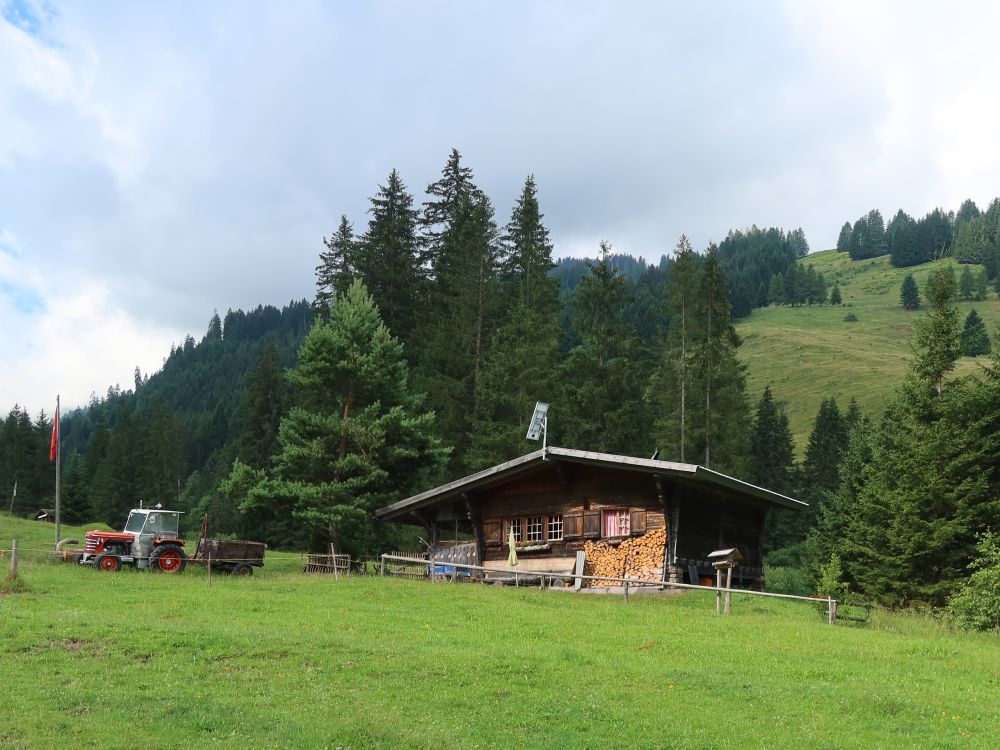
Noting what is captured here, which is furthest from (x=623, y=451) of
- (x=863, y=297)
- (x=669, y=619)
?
(x=863, y=297)

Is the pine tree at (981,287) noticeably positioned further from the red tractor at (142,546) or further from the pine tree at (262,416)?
the red tractor at (142,546)

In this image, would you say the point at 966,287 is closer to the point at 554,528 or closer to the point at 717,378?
the point at 717,378

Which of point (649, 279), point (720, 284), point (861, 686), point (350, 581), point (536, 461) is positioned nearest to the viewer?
point (861, 686)

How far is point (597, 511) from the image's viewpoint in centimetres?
3061

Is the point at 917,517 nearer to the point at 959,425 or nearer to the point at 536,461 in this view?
the point at 959,425

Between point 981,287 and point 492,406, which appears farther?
point 981,287

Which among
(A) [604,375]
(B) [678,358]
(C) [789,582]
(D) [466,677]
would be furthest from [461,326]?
(D) [466,677]

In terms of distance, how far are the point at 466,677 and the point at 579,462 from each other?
1520 centimetres

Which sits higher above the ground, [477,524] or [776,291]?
[776,291]

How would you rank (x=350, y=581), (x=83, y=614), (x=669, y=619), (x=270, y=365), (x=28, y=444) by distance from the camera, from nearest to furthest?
(x=83, y=614)
(x=669, y=619)
(x=350, y=581)
(x=270, y=365)
(x=28, y=444)

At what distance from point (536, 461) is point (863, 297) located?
185069 millimetres

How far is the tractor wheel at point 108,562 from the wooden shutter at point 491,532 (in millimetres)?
12435

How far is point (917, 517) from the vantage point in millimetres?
30938

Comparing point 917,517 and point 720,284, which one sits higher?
point 720,284
